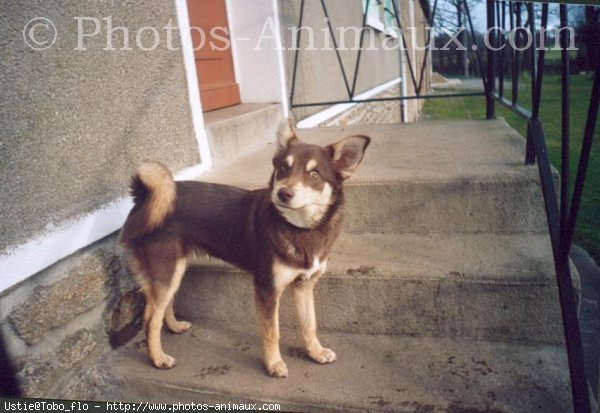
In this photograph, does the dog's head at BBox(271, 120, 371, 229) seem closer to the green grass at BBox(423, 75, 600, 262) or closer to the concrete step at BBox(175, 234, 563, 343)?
the concrete step at BBox(175, 234, 563, 343)

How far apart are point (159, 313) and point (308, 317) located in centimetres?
67

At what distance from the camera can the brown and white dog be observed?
1777 mm

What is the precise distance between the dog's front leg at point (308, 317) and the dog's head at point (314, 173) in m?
0.30

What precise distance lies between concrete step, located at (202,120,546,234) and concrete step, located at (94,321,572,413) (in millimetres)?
641

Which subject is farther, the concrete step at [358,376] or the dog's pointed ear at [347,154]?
the dog's pointed ear at [347,154]

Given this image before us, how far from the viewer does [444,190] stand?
2.29 meters

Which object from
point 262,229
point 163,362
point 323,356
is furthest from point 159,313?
point 323,356

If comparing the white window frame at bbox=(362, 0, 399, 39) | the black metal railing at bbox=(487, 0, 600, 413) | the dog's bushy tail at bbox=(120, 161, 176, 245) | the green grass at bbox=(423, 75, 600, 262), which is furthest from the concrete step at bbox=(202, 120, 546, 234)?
the white window frame at bbox=(362, 0, 399, 39)

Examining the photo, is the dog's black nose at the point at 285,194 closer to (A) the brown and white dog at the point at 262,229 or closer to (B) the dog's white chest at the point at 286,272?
(A) the brown and white dog at the point at 262,229

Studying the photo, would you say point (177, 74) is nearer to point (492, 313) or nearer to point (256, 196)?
point (256, 196)

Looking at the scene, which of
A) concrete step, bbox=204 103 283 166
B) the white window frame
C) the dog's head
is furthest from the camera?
the white window frame

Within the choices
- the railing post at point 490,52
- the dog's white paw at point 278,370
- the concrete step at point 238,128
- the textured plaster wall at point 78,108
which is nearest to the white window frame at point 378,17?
the railing post at point 490,52

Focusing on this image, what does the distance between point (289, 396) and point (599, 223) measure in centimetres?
373

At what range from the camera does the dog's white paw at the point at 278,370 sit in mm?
1829
